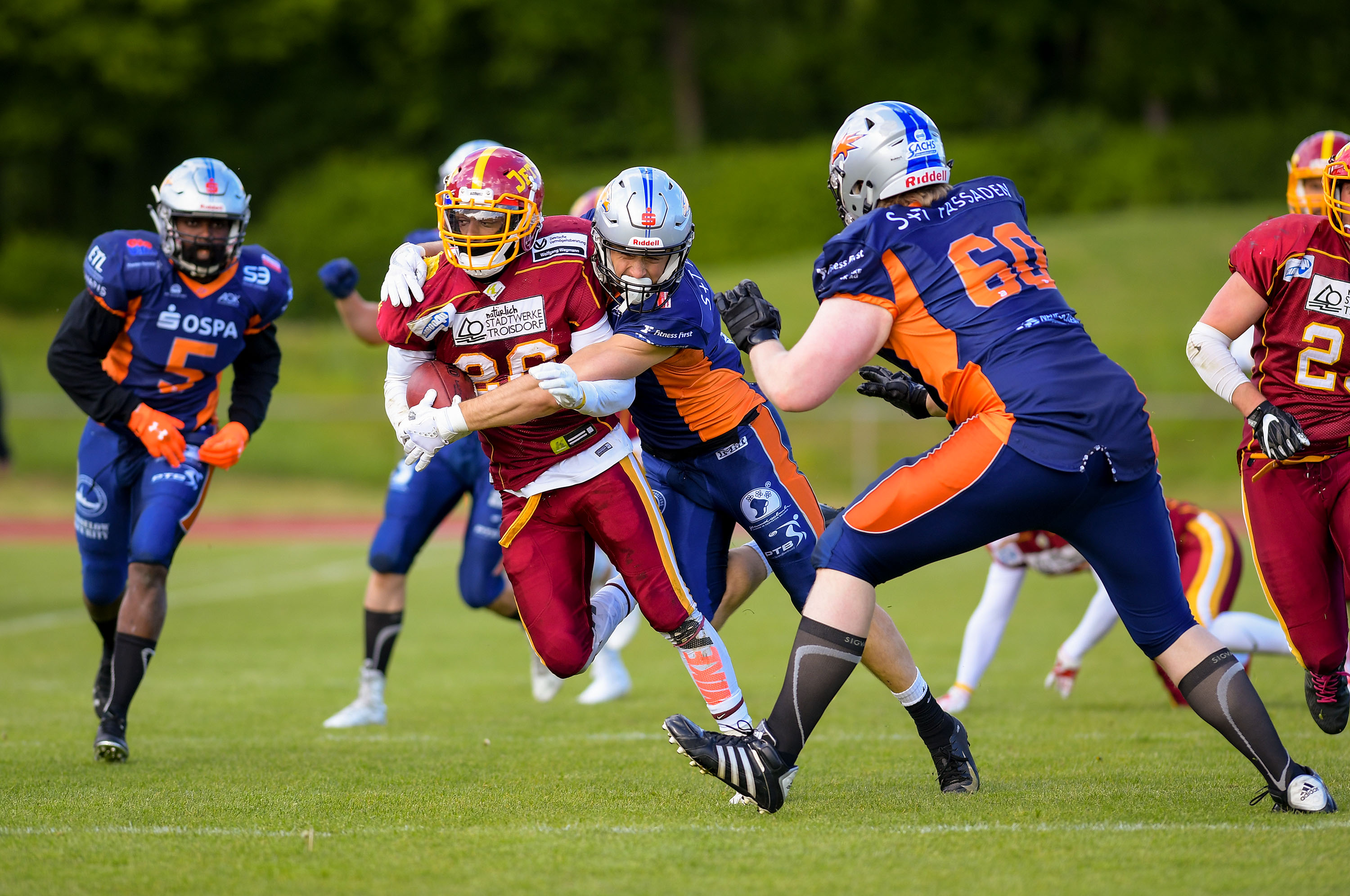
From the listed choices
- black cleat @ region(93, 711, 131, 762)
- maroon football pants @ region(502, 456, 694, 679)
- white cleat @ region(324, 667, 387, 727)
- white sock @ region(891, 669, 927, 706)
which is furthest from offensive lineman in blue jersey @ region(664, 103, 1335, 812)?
white cleat @ region(324, 667, 387, 727)

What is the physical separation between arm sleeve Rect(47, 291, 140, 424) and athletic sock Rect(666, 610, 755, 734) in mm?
2532

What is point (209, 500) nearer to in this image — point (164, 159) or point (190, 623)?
point (190, 623)

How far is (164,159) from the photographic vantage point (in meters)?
38.0

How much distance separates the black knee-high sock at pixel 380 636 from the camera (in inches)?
257

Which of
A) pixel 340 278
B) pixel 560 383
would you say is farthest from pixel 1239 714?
pixel 340 278

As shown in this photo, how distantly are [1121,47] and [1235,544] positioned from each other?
32.8 metres

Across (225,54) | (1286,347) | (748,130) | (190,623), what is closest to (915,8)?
(748,130)

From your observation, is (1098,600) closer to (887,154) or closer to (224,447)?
(887,154)

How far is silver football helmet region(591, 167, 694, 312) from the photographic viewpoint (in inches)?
177

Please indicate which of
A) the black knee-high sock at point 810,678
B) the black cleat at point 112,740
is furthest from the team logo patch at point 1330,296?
the black cleat at point 112,740

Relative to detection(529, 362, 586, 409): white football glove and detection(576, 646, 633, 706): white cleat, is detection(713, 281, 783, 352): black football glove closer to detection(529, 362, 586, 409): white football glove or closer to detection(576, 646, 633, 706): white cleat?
detection(529, 362, 586, 409): white football glove

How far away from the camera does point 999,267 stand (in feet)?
13.0

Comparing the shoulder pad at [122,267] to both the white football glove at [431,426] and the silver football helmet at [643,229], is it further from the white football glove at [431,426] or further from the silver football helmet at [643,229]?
the silver football helmet at [643,229]

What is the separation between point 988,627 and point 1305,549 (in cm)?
197
